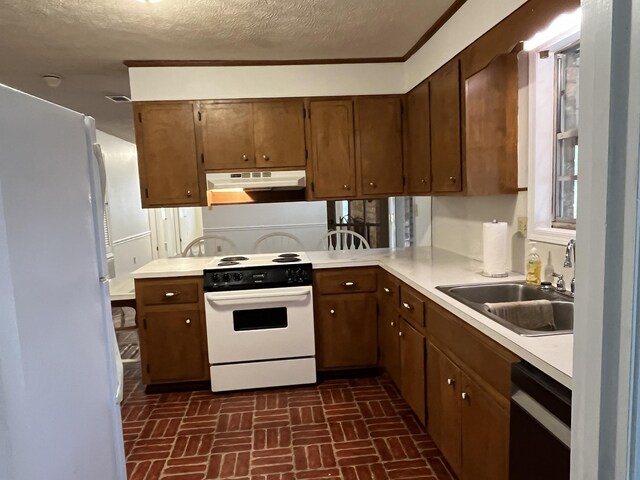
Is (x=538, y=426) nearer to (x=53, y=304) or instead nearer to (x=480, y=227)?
(x=53, y=304)

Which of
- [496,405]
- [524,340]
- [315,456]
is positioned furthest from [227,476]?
[524,340]

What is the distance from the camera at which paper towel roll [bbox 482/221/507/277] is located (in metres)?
2.32

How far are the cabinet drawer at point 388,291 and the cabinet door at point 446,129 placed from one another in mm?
688

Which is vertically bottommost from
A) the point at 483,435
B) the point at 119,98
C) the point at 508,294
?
the point at 483,435

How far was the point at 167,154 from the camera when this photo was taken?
334cm

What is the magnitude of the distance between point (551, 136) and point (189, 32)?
2.24m

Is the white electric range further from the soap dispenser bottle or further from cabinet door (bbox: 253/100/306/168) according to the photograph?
the soap dispenser bottle

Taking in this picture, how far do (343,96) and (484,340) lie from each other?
8.10 feet

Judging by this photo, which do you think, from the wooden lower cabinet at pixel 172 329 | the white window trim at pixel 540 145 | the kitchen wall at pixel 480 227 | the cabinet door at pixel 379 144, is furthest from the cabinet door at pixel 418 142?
the wooden lower cabinet at pixel 172 329

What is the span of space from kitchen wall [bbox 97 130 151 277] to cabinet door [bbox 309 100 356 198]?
352cm

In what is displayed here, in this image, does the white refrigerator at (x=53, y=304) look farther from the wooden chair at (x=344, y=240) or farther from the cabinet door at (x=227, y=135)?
the wooden chair at (x=344, y=240)

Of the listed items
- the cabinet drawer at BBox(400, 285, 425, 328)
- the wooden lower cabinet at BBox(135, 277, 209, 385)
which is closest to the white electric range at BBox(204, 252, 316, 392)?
the wooden lower cabinet at BBox(135, 277, 209, 385)

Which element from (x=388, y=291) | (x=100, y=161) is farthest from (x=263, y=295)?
(x=100, y=161)

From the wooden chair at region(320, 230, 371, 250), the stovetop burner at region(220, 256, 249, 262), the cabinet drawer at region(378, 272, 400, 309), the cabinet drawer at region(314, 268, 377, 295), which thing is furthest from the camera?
the wooden chair at region(320, 230, 371, 250)
